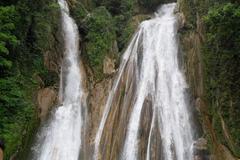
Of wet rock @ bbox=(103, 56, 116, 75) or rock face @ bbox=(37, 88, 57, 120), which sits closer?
rock face @ bbox=(37, 88, 57, 120)

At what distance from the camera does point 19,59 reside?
20344 millimetres

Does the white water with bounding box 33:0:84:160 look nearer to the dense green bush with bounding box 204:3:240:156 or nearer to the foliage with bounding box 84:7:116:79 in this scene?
the foliage with bounding box 84:7:116:79

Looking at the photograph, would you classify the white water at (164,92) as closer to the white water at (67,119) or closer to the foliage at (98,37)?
the foliage at (98,37)

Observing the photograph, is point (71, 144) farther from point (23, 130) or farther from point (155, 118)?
point (155, 118)

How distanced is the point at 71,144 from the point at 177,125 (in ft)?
20.9

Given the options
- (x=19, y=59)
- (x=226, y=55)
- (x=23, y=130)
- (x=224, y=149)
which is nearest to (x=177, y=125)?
(x=224, y=149)

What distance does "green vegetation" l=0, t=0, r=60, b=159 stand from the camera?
1672cm

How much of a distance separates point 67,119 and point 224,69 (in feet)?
33.1

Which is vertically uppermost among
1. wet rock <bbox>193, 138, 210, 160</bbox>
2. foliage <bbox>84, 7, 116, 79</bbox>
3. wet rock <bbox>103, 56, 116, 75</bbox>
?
foliage <bbox>84, 7, 116, 79</bbox>

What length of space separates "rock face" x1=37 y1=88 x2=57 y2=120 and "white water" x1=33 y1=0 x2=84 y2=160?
548 millimetres

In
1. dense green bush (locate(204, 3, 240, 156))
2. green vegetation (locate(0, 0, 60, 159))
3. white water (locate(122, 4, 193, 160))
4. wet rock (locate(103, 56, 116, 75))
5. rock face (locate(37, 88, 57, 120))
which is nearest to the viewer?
green vegetation (locate(0, 0, 60, 159))

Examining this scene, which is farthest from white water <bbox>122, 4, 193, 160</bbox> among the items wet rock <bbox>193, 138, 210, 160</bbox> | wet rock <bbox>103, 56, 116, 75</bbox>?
wet rock <bbox>103, 56, 116, 75</bbox>

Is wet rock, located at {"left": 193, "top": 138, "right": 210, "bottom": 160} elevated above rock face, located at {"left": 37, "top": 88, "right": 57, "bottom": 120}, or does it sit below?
below

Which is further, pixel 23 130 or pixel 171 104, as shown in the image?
pixel 171 104
